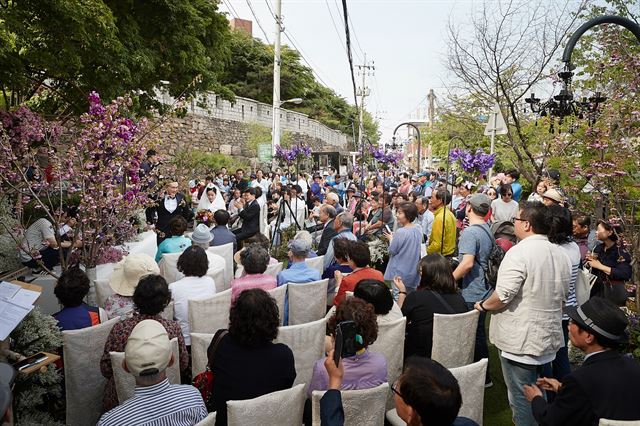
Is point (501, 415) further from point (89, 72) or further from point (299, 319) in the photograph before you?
point (89, 72)

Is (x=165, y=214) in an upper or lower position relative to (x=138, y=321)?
upper

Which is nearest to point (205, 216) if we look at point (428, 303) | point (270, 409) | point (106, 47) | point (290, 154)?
point (106, 47)

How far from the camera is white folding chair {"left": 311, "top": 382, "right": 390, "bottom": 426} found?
7.65 ft

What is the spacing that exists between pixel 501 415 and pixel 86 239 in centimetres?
386

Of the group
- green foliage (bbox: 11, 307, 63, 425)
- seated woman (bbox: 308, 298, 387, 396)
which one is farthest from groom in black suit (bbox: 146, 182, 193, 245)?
seated woman (bbox: 308, 298, 387, 396)

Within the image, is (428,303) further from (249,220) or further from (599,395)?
(249,220)

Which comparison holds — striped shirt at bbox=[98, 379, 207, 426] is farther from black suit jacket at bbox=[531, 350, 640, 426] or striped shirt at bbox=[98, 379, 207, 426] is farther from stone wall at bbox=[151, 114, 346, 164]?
stone wall at bbox=[151, 114, 346, 164]

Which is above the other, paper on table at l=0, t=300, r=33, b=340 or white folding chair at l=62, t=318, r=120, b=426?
paper on table at l=0, t=300, r=33, b=340

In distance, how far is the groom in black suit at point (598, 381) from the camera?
79.6 inches

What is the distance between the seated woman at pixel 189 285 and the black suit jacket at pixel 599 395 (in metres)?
2.70

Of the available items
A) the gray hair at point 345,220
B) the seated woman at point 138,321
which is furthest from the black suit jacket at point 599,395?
the gray hair at point 345,220

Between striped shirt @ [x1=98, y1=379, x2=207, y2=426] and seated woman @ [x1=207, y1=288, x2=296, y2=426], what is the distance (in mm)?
249

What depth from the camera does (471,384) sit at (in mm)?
2676

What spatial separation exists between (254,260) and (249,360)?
179 cm
